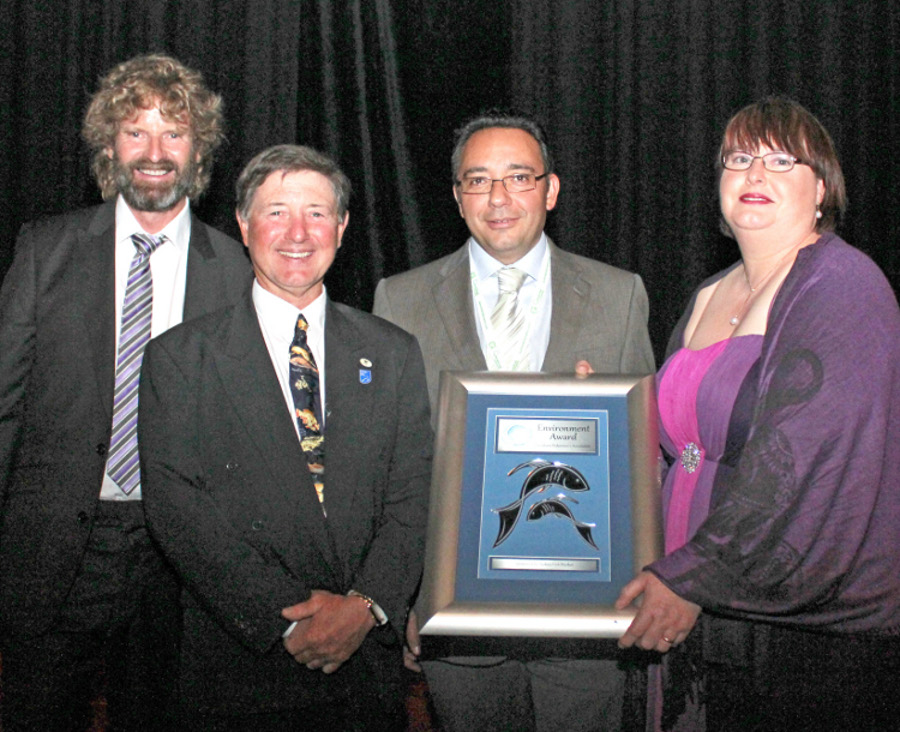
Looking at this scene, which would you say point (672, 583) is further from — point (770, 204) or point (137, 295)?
point (137, 295)

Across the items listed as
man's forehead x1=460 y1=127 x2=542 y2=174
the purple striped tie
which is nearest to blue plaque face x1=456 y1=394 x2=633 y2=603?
man's forehead x1=460 y1=127 x2=542 y2=174

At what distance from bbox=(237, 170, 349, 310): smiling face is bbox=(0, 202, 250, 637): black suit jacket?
0.47 meters

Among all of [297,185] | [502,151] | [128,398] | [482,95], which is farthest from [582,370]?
[482,95]

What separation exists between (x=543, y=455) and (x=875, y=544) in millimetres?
693

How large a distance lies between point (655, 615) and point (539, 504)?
0.33 metres

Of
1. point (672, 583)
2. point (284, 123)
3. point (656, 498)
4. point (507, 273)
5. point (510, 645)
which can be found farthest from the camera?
point (284, 123)

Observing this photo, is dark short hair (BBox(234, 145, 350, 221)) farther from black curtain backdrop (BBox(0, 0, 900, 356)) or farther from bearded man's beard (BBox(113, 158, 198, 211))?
black curtain backdrop (BBox(0, 0, 900, 356))

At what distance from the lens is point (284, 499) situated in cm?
215

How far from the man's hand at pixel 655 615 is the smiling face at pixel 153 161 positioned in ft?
5.18

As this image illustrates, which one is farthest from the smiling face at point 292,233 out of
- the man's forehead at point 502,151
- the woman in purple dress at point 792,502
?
the woman in purple dress at point 792,502

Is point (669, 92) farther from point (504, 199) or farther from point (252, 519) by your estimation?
point (252, 519)

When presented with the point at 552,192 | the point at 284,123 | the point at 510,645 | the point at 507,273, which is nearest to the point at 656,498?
the point at 510,645

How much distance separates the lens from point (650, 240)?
411cm

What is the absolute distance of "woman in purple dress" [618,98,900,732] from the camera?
1.94m
